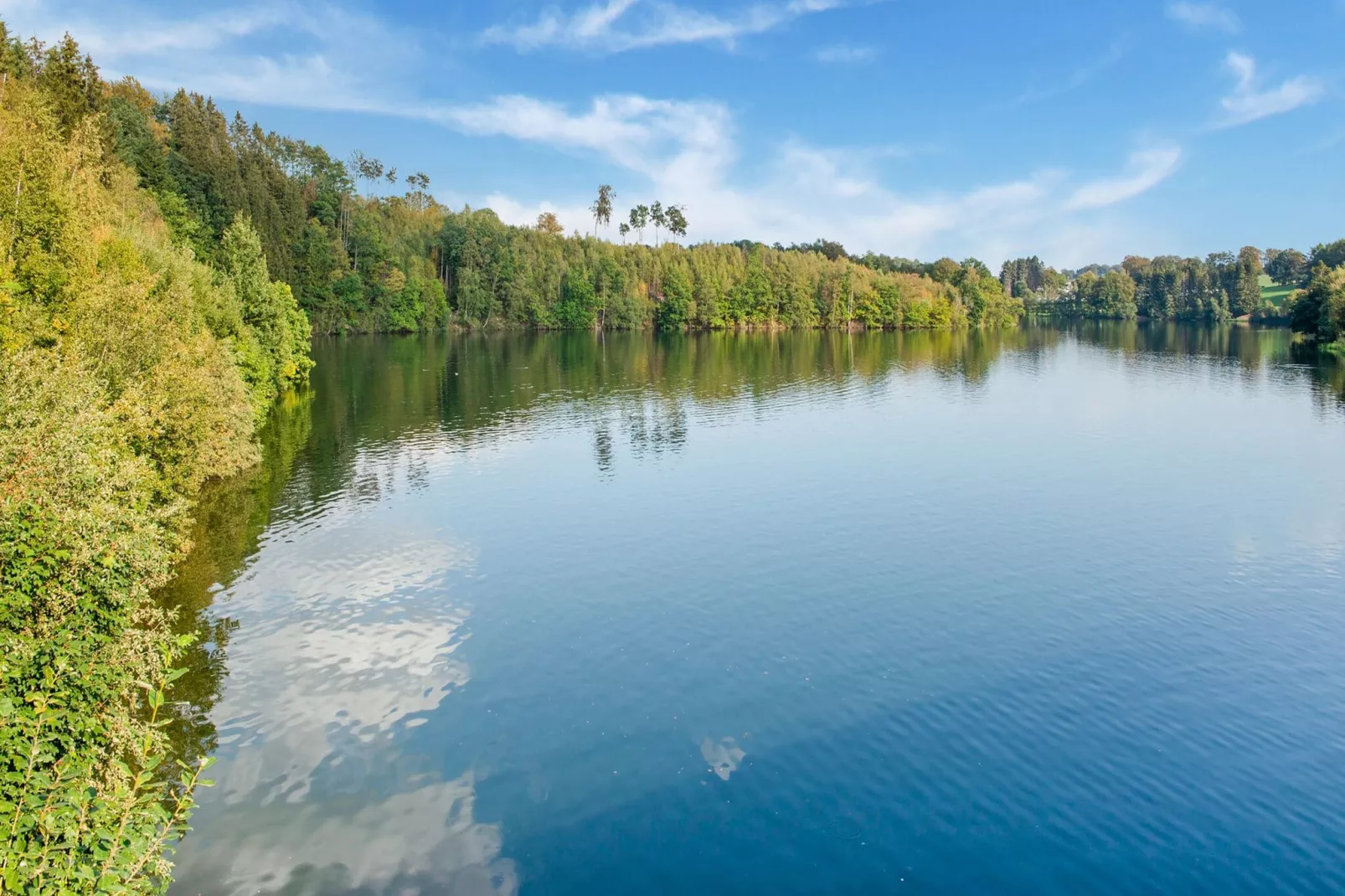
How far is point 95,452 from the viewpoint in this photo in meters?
18.6

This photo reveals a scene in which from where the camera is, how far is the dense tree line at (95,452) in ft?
35.7

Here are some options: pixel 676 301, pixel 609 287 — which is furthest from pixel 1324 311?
pixel 609 287

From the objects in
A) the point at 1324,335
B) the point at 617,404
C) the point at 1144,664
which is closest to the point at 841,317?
the point at 1324,335

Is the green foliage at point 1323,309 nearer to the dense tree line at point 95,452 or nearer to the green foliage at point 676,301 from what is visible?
the green foliage at point 676,301

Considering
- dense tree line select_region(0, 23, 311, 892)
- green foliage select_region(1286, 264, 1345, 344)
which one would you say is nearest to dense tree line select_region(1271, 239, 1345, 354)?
green foliage select_region(1286, 264, 1345, 344)

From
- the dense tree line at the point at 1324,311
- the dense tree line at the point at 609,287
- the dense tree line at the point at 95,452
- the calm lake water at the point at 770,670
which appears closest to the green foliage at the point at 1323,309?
the dense tree line at the point at 1324,311

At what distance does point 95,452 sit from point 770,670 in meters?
17.2

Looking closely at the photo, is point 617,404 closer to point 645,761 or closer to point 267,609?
point 267,609

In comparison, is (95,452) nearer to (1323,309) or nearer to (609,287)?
(1323,309)

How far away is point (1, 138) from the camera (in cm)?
3850

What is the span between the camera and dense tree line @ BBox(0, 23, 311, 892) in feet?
35.7

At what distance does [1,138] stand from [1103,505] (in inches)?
2098

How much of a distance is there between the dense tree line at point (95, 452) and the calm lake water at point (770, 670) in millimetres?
3289

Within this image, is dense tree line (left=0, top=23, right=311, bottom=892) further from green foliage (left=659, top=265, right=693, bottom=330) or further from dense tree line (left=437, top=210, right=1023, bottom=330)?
green foliage (left=659, top=265, right=693, bottom=330)
